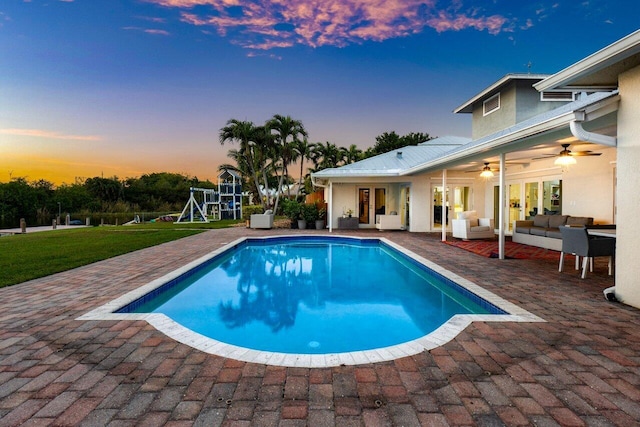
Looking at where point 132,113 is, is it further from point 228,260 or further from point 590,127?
point 590,127

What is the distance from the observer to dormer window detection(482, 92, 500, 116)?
12.0 meters

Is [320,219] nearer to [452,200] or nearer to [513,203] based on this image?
[452,200]

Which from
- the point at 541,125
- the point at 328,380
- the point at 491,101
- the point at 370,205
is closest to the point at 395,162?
the point at 370,205

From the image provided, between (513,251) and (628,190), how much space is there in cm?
485

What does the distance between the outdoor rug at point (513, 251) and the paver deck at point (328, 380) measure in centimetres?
434

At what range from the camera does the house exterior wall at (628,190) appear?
4.03 metres

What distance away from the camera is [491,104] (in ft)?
40.4

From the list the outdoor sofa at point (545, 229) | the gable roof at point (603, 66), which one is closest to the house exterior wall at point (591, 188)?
the outdoor sofa at point (545, 229)

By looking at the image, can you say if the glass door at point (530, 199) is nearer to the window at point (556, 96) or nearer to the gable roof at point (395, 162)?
the window at point (556, 96)

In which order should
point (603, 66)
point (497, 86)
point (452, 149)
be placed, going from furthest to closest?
1. point (452, 149)
2. point (497, 86)
3. point (603, 66)

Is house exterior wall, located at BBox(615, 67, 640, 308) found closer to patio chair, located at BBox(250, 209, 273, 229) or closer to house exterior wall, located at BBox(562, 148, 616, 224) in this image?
house exterior wall, located at BBox(562, 148, 616, 224)

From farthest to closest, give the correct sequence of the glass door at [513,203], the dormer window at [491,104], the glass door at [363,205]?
the glass door at [363,205] < the dormer window at [491,104] < the glass door at [513,203]

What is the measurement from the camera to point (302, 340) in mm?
4047

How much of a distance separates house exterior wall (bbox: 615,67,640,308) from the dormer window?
8487 millimetres
